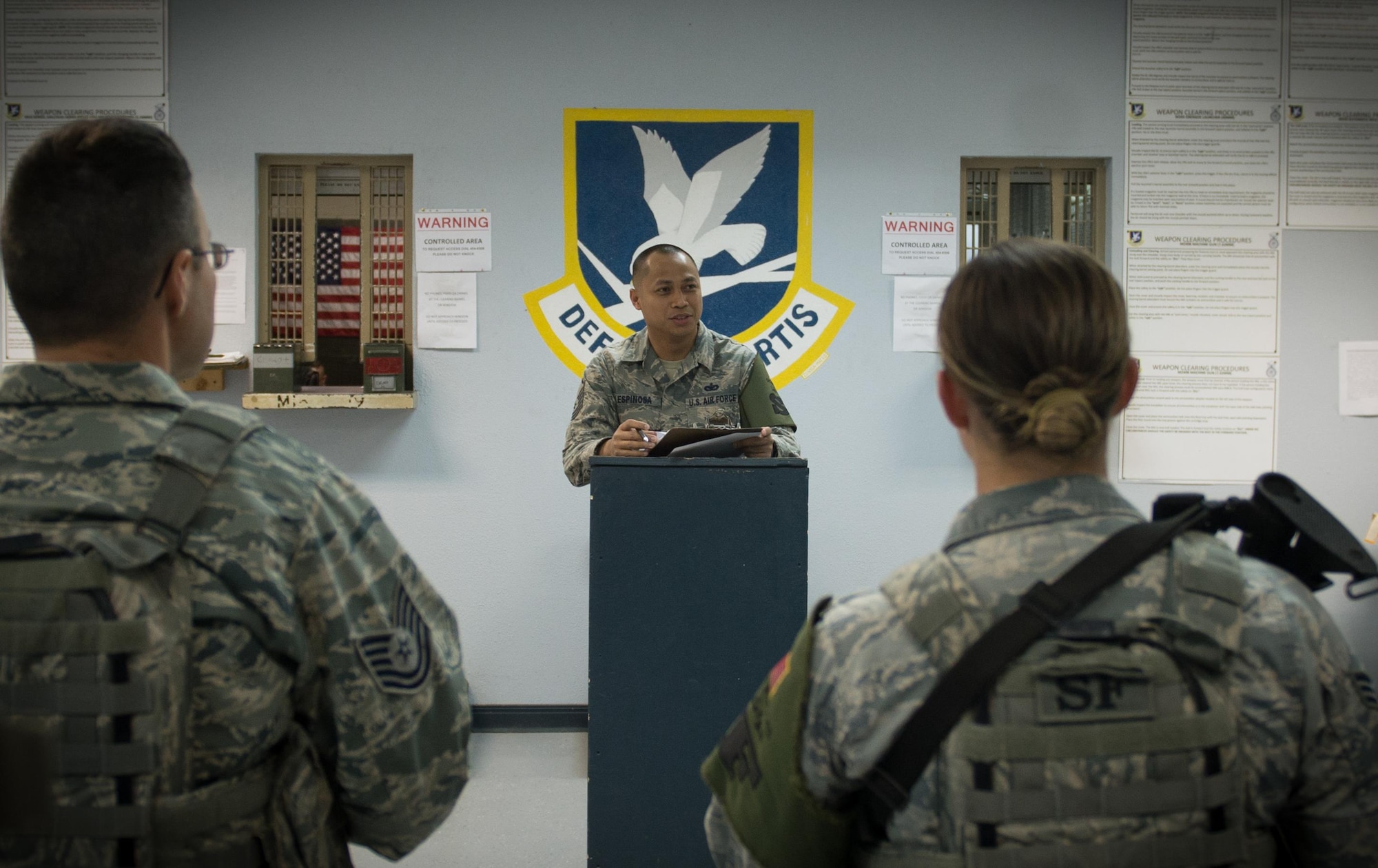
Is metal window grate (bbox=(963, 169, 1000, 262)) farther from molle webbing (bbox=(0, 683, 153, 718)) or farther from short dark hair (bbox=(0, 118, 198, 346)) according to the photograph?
molle webbing (bbox=(0, 683, 153, 718))

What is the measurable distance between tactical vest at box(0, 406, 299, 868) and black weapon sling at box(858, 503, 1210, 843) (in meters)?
0.64

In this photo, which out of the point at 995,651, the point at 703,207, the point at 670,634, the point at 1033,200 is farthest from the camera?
A: the point at 1033,200

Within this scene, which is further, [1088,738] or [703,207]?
[703,207]

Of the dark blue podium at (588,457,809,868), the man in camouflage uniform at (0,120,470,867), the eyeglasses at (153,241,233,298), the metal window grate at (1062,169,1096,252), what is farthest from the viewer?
the metal window grate at (1062,169,1096,252)

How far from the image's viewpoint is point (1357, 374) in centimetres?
336

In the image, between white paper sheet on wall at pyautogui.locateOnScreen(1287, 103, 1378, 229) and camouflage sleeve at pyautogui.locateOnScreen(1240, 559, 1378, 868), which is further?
white paper sheet on wall at pyautogui.locateOnScreen(1287, 103, 1378, 229)

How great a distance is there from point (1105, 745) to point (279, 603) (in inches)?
29.8

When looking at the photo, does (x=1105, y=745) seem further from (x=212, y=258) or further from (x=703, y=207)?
(x=703, y=207)

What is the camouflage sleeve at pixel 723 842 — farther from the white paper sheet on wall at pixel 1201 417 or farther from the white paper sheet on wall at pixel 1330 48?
the white paper sheet on wall at pixel 1330 48

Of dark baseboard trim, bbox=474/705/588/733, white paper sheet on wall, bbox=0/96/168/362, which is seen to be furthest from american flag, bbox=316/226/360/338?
dark baseboard trim, bbox=474/705/588/733

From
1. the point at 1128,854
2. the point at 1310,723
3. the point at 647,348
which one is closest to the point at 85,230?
the point at 1128,854

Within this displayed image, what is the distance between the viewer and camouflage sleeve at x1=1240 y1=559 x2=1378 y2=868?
30.9 inches

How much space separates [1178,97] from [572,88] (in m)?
2.21

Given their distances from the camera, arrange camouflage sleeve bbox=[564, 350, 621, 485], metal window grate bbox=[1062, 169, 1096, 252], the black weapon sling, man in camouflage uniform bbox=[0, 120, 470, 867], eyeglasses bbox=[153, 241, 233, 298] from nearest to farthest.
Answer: the black weapon sling
man in camouflage uniform bbox=[0, 120, 470, 867]
eyeglasses bbox=[153, 241, 233, 298]
camouflage sleeve bbox=[564, 350, 621, 485]
metal window grate bbox=[1062, 169, 1096, 252]
